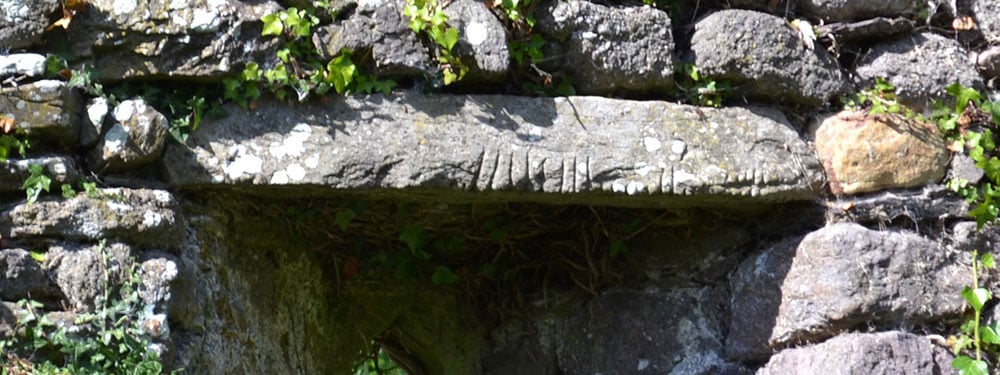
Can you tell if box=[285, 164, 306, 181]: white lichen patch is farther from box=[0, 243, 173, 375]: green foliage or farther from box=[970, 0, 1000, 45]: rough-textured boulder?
box=[970, 0, 1000, 45]: rough-textured boulder

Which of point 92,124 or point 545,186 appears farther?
point 545,186

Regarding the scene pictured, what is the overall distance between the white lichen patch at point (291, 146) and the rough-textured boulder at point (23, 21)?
495 millimetres

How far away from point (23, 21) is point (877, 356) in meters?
1.89

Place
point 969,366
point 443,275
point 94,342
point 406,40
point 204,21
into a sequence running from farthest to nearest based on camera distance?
1. point 443,275
2. point 969,366
3. point 406,40
4. point 204,21
5. point 94,342

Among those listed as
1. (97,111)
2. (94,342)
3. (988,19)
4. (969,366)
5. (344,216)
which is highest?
(988,19)

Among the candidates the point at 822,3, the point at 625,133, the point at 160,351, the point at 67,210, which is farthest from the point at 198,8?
the point at 822,3

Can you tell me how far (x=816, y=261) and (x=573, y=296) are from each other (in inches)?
28.4

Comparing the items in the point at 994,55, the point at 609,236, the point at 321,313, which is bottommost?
the point at 321,313

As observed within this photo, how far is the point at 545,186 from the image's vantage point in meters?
2.58

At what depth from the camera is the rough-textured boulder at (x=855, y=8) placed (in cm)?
291

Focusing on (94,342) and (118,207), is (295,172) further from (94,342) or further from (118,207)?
(94,342)

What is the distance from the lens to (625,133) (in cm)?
266

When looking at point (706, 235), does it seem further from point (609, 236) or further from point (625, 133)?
point (625, 133)

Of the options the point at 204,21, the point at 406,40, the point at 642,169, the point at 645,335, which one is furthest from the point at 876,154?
the point at 204,21
